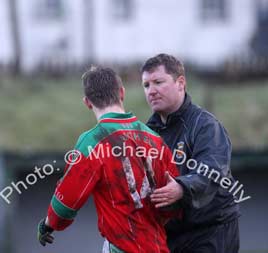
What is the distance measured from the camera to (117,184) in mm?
4031

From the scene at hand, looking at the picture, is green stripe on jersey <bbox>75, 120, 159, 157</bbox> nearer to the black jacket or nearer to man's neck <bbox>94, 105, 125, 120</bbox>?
man's neck <bbox>94, 105, 125, 120</bbox>

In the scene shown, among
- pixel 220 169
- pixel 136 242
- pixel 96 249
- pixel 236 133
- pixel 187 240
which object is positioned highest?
pixel 220 169

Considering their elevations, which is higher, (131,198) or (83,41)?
(131,198)

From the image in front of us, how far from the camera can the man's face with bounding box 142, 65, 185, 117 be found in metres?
4.64

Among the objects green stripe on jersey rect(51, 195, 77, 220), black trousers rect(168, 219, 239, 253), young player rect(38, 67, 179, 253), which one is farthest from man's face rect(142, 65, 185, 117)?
green stripe on jersey rect(51, 195, 77, 220)

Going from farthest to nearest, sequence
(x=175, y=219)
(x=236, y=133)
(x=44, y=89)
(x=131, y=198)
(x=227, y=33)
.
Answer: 1. (x=227, y=33)
2. (x=44, y=89)
3. (x=236, y=133)
4. (x=175, y=219)
5. (x=131, y=198)

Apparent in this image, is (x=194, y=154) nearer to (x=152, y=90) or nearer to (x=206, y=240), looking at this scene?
(x=152, y=90)

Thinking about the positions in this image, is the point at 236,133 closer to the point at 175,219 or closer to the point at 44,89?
the point at 44,89

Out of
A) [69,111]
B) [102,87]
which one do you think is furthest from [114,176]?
[69,111]

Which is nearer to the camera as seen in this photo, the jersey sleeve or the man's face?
the jersey sleeve

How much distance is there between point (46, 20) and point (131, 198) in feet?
79.3

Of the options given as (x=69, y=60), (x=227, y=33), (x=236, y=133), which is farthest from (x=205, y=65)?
(x=236, y=133)

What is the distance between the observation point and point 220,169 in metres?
4.39

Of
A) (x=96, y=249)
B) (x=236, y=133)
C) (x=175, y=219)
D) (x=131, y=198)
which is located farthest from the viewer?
(x=236, y=133)
